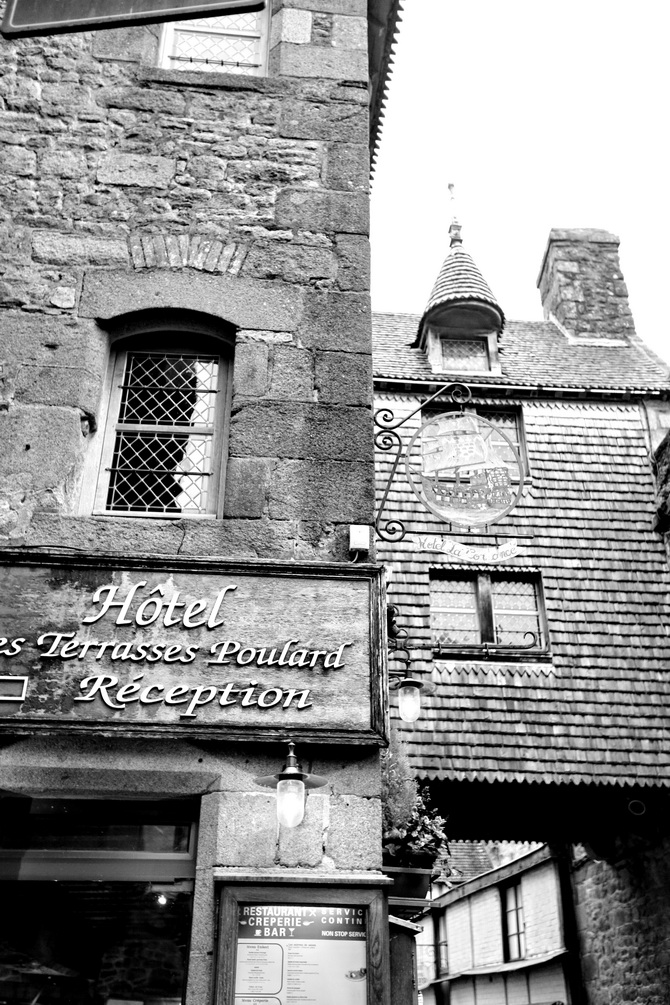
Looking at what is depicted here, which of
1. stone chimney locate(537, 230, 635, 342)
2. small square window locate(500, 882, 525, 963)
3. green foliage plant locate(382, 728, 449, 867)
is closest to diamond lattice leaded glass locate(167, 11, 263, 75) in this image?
green foliage plant locate(382, 728, 449, 867)

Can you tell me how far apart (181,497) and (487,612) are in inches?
245

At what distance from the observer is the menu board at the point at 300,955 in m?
3.68

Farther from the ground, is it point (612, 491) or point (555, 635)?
point (612, 491)

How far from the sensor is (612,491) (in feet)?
36.8

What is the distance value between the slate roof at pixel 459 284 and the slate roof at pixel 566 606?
991mm

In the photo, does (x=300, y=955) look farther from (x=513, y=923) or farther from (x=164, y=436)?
(x=513, y=923)

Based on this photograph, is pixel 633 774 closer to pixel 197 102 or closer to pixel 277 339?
pixel 277 339

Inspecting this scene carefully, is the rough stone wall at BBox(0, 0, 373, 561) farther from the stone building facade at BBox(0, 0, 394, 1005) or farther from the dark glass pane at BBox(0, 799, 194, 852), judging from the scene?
the dark glass pane at BBox(0, 799, 194, 852)

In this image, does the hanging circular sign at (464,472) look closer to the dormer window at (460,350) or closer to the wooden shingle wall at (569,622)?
the wooden shingle wall at (569,622)

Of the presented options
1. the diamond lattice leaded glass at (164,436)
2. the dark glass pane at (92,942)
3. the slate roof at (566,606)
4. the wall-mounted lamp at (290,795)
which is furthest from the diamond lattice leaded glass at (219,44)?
the slate roof at (566,606)

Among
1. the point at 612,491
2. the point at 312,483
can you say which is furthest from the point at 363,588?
the point at 612,491

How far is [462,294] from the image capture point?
1257 cm

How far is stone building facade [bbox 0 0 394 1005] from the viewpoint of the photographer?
13.4ft

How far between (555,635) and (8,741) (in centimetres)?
731
